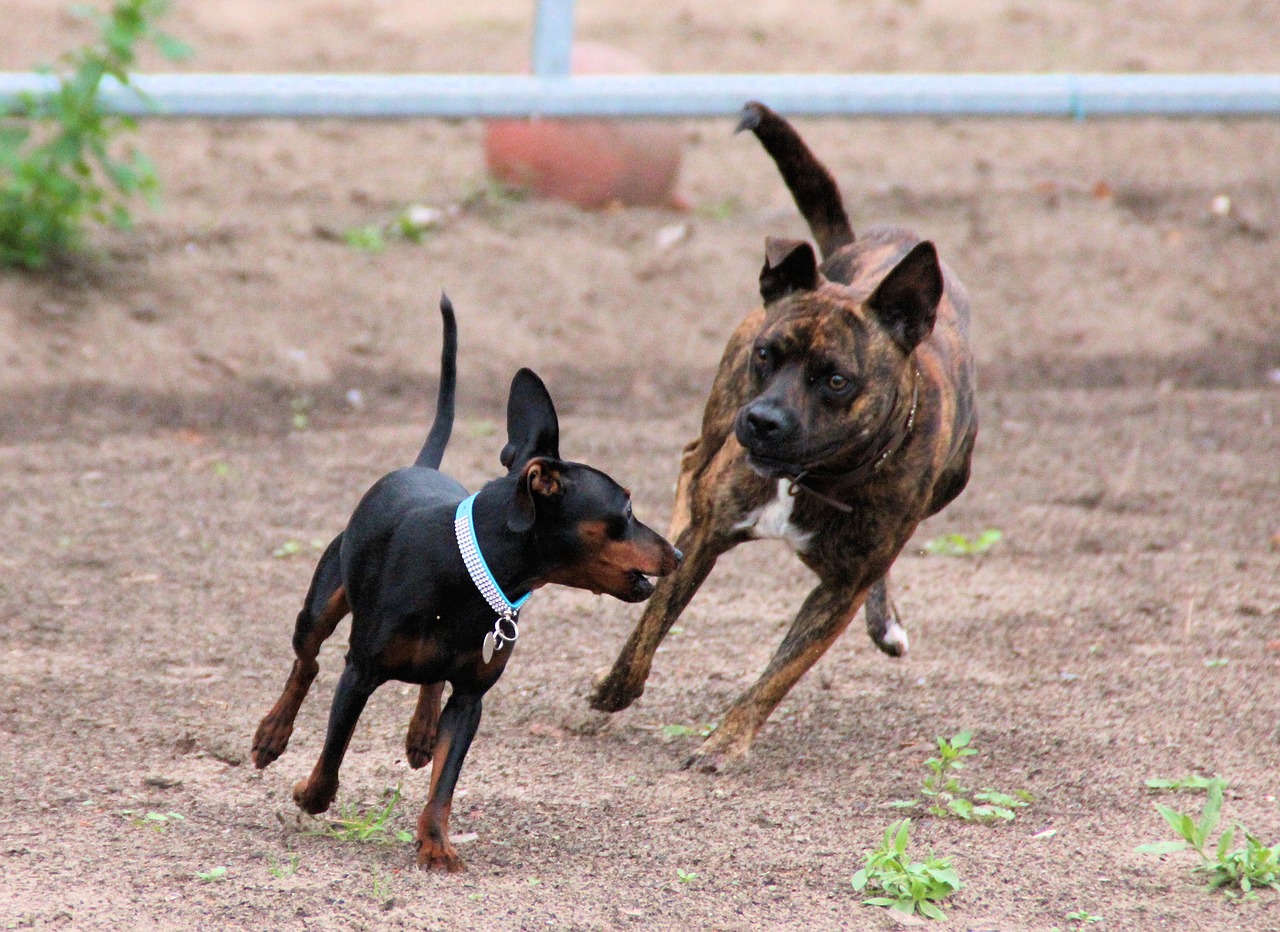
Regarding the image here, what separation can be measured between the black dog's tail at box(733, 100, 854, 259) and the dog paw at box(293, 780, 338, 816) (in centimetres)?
241

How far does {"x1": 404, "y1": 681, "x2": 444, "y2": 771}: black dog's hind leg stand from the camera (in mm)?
4301

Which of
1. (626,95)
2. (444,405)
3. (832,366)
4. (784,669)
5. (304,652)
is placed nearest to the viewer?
(304,652)

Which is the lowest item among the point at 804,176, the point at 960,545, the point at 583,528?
the point at 960,545

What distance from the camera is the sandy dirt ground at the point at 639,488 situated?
4039 millimetres

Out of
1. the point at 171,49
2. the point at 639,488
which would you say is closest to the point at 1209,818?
the point at 639,488

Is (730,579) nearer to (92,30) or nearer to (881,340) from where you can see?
(881,340)

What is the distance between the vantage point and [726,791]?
15.0ft

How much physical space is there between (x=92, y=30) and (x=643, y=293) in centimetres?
485

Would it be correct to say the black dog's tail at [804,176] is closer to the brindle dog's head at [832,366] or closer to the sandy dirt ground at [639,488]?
the brindle dog's head at [832,366]

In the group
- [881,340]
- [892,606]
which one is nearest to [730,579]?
[892,606]

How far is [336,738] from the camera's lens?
3.91 metres

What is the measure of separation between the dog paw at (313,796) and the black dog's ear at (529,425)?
0.91 metres

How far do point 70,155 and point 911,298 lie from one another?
5.04 metres

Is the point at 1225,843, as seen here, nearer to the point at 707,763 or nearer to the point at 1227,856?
the point at 1227,856
